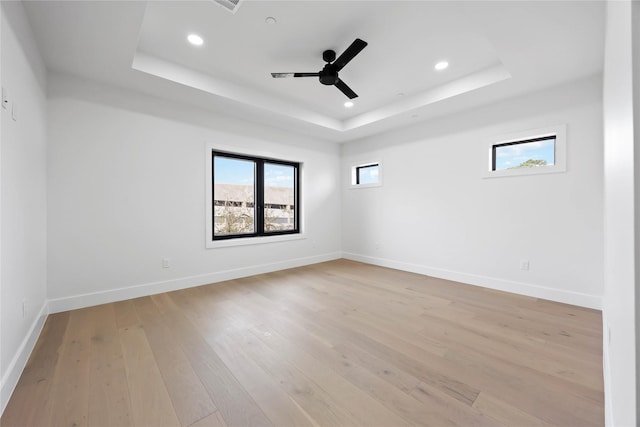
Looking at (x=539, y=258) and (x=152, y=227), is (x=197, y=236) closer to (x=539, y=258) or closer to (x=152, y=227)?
(x=152, y=227)

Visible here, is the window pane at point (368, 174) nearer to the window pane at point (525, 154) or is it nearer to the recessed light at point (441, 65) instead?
the window pane at point (525, 154)

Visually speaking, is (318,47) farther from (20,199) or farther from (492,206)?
(492,206)

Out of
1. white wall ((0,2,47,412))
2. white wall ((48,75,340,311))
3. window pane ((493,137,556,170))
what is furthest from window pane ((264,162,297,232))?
window pane ((493,137,556,170))

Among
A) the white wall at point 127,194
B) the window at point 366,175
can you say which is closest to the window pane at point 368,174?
the window at point 366,175

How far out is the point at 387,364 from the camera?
72.6 inches

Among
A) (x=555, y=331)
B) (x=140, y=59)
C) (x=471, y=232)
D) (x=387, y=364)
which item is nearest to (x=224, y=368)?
(x=387, y=364)

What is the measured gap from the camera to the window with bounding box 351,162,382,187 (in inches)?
199

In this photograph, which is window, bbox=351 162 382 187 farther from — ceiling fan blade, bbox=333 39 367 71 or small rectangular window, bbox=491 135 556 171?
ceiling fan blade, bbox=333 39 367 71

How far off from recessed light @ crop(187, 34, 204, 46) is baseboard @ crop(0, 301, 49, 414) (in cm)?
286

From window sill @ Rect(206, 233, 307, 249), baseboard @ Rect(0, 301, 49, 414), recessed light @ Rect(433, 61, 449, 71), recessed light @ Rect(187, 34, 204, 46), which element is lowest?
baseboard @ Rect(0, 301, 49, 414)

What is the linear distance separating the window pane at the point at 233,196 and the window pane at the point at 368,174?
2239 mm

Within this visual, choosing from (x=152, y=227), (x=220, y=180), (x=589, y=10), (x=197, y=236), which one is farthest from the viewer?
(x=220, y=180)

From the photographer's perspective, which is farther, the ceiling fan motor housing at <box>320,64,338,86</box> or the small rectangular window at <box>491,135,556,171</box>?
the small rectangular window at <box>491,135,556,171</box>

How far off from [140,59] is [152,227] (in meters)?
1.91
